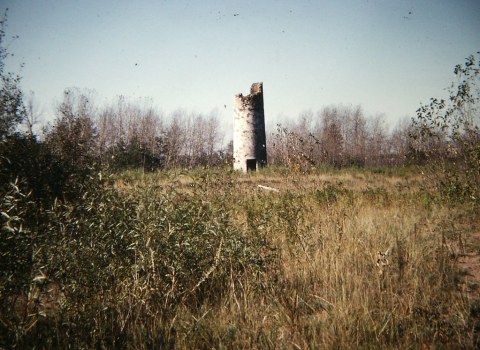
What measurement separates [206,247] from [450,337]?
2.08 m

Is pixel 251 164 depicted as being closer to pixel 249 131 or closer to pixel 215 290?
pixel 249 131

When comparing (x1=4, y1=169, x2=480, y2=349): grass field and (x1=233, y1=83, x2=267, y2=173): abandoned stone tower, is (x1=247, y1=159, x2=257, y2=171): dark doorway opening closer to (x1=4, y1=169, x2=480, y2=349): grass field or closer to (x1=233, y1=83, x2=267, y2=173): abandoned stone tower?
(x1=233, y1=83, x2=267, y2=173): abandoned stone tower

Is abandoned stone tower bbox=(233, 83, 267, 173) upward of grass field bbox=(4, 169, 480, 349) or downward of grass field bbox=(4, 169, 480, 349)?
upward

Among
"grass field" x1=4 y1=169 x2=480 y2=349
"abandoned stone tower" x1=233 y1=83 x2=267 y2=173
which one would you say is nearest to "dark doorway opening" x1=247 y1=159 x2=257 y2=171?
Result: "abandoned stone tower" x1=233 y1=83 x2=267 y2=173

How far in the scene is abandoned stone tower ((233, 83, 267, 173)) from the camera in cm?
1593

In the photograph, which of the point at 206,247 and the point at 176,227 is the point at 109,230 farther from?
the point at 206,247

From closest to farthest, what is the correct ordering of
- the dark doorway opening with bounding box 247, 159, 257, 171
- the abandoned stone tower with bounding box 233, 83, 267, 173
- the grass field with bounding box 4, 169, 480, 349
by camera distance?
the grass field with bounding box 4, 169, 480, 349, the abandoned stone tower with bounding box 233, 83, 267, 173, the dark doorway opening with bounding box 247, 159, 257, 171

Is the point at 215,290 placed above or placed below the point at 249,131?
below

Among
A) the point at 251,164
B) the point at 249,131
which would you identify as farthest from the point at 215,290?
the point at 249,131

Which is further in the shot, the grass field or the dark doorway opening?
the dark doorway opening

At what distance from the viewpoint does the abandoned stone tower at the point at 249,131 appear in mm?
15930

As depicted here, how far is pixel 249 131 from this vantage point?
16.0 m

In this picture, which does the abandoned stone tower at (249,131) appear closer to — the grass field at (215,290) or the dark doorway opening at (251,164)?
the dark doorway opening at (251,164)

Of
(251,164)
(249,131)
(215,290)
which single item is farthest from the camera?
(251,164)
